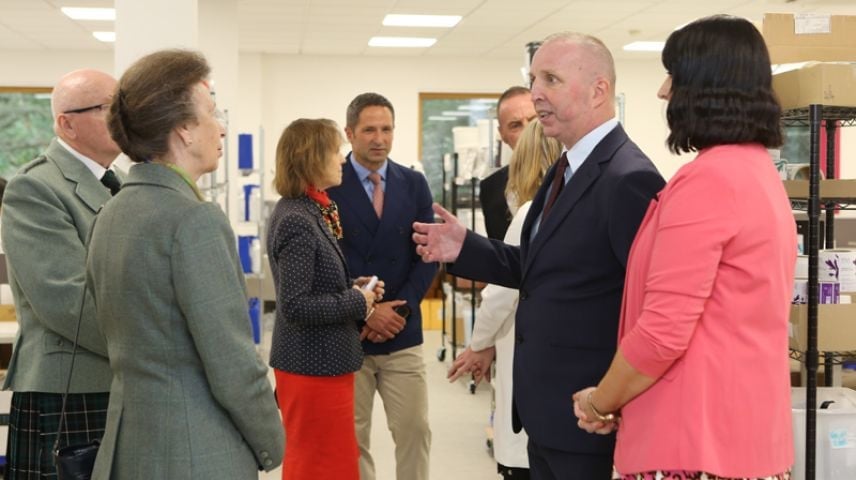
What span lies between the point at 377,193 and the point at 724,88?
2060mm

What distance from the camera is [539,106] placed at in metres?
2.20

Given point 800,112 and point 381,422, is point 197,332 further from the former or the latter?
point 381,422

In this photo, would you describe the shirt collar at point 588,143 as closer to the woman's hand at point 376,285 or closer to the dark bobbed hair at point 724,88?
the dark bobbed hair at point 724,88

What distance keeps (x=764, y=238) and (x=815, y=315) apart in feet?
4.29

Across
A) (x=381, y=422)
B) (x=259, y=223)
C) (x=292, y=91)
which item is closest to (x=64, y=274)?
(x=381, y=422)

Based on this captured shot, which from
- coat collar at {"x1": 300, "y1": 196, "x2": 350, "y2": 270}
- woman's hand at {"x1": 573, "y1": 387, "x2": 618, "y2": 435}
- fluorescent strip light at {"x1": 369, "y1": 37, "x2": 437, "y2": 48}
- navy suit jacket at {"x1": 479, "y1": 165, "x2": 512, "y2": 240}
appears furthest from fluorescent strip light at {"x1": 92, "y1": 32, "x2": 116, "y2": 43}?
woman's hand at {"x1": 573, "y1": 387, "x2": 618, "y2": 435}

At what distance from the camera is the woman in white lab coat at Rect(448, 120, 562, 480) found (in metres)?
2.84

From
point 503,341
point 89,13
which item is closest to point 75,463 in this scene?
point 503,341

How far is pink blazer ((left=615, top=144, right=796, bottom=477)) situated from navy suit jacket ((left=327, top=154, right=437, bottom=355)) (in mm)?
1846

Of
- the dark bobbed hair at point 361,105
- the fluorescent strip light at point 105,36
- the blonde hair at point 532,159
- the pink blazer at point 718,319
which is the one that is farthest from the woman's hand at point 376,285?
the fluorescent strip light at point 105,36

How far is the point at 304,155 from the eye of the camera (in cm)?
302

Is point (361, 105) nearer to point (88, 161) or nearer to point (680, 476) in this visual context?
point (88, 161)

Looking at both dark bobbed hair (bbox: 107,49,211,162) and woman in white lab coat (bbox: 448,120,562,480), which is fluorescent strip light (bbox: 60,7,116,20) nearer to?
woman in white lab coat (bbox: 448,120,562,480)

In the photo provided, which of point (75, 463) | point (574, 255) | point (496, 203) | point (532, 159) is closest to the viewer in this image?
point (75, 463)
